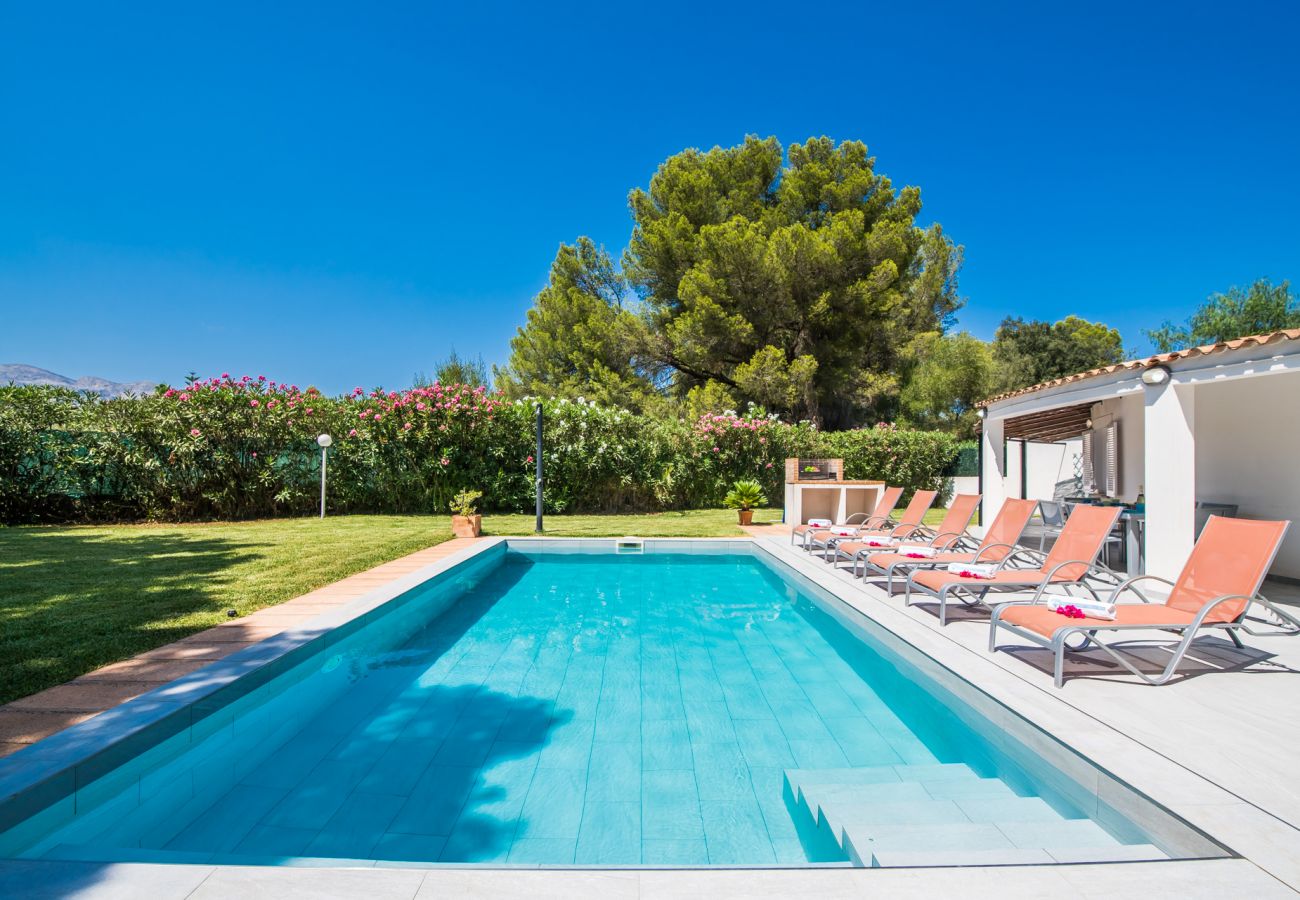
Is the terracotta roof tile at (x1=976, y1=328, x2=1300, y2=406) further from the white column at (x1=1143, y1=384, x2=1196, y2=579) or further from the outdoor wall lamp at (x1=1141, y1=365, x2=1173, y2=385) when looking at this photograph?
the white column at (x1=1143, y1=384, x2=1196, y2=579)

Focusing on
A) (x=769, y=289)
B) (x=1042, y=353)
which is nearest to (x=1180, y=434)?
(x=769, y=289)

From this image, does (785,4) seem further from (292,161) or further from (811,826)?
(811,826)

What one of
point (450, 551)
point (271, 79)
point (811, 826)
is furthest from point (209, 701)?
point (271, 79)

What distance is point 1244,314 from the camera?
26.1 meters

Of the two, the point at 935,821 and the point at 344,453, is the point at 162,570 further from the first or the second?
the point at 935,821

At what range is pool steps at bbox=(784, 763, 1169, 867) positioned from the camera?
2160mm

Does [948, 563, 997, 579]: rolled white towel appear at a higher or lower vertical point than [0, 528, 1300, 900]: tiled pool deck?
higher

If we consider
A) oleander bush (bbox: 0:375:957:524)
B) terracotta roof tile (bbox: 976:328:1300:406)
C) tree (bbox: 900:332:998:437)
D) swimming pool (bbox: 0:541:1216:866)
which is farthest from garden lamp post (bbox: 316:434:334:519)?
tree (bbox: 900:332:998:437)

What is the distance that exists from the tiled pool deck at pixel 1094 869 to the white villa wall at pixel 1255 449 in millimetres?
5778

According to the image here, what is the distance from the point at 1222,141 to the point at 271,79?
29.2 metres

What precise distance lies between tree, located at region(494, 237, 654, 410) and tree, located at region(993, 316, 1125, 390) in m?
17.1

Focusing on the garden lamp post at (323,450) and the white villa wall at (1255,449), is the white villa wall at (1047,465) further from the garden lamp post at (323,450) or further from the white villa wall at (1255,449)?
the garden lamp post at (323,450)

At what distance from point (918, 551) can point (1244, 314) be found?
2958 centimetres

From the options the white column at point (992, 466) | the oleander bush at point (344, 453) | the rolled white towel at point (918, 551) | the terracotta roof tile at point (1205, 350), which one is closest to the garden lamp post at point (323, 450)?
the oleander bush at point (344, 453)
